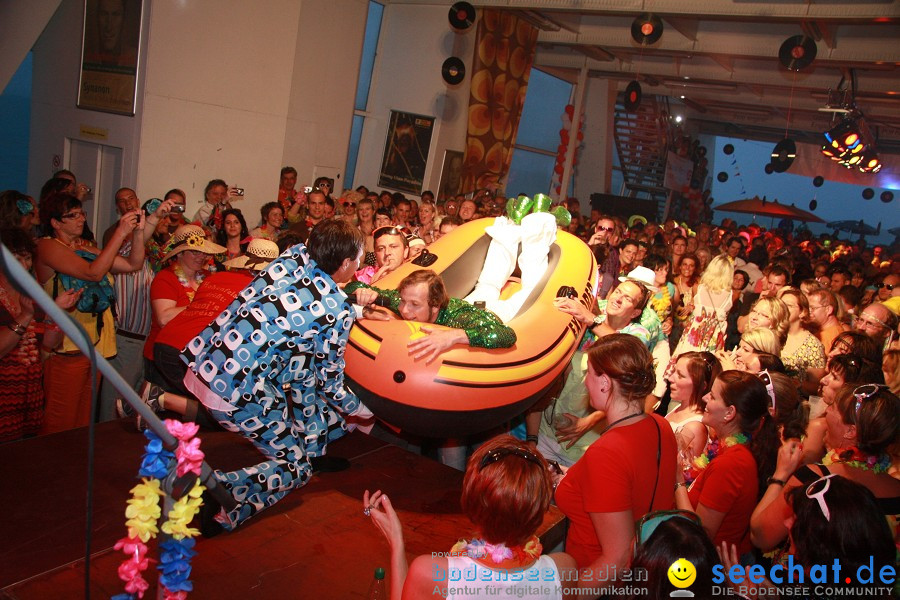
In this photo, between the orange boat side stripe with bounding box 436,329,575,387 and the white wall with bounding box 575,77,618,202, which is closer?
the orange boat side stripe with bounding box 436,329,575,387

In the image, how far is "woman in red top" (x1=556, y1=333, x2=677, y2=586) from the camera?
5.53 ft

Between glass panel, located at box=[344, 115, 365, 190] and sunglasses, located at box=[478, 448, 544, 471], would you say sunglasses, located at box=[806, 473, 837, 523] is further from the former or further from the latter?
glass panel, located at box=[344, 115, 365, 190]

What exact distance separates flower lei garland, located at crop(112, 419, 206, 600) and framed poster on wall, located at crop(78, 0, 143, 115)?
513 cm

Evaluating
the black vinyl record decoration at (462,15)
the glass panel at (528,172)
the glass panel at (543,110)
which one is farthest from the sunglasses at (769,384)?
the glass panel at (543,110)

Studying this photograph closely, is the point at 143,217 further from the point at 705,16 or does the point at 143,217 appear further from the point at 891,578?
the point at 705,16

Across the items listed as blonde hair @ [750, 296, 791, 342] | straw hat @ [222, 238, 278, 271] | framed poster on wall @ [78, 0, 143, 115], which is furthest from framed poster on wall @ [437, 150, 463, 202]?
straw hat @ [222, 238, 278, 271]

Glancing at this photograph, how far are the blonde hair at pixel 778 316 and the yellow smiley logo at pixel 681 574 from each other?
3021mm

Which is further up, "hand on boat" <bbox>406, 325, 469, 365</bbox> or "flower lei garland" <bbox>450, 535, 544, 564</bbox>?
"hand on boat" <bbox>406, 325, 469, 365</bbox>

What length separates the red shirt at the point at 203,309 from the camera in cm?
278

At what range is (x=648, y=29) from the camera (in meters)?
8.02

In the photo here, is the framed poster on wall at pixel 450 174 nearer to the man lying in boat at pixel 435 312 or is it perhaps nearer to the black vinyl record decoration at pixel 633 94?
the black vinyl record decoration at pixel 633 94

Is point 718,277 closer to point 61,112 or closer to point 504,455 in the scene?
point 504,455

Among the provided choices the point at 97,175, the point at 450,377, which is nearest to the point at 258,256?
the point at 450,377

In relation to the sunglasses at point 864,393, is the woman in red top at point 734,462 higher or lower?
lower
